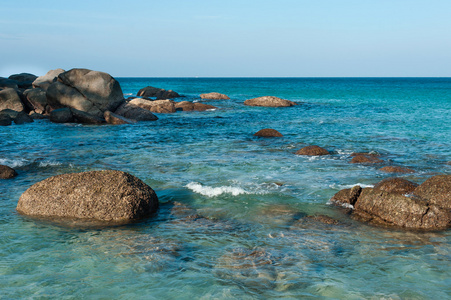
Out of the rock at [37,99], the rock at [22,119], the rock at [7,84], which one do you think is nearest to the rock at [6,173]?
the rock at [22,119]

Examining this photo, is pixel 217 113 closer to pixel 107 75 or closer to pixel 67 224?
pixel 107 75

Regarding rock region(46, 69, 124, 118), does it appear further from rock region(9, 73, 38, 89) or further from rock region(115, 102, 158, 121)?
rock region(9, 73, 38, 89)

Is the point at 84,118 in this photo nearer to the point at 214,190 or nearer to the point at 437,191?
the point at 214,190

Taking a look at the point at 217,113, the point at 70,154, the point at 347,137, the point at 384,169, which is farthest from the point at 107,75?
the point at 384,169

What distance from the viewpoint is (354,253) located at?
804 centimetres

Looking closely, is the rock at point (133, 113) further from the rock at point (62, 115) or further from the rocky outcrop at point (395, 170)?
the rocky outcrop at point (395, 170)

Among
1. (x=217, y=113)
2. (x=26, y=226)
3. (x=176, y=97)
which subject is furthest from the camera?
(x=176, y=97)

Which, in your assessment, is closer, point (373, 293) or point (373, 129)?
point (373, 293)

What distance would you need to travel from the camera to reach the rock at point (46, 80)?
37.9 m

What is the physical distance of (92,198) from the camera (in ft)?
32.5

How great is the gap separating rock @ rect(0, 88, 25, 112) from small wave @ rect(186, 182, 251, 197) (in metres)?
26.2

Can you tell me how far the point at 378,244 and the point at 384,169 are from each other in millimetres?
7050

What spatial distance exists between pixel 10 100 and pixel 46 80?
710 centimetres

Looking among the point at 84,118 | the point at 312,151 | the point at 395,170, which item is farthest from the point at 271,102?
the point at 395,170
